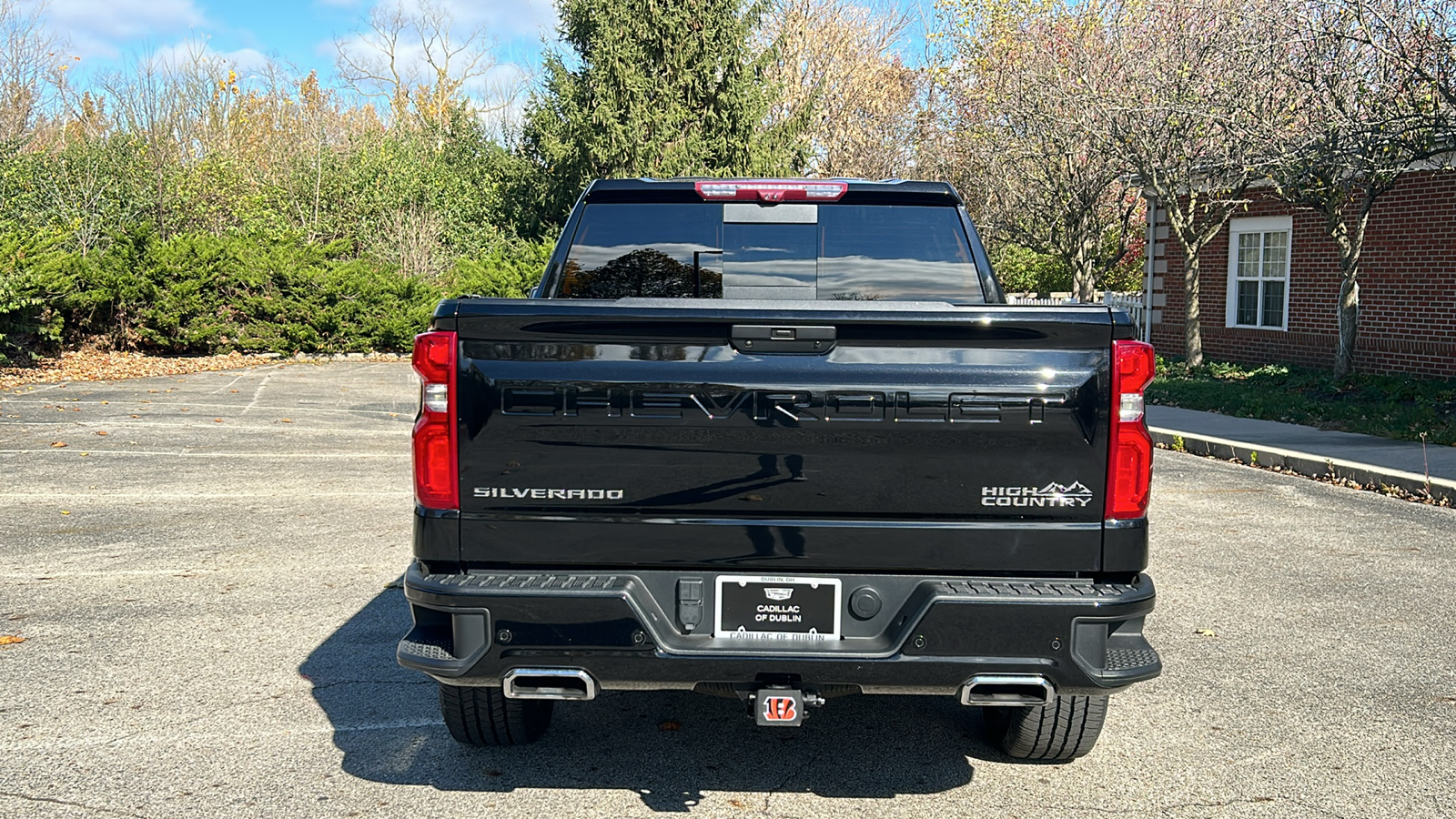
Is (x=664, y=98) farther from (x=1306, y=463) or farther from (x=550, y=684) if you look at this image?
(x=550, y=684)

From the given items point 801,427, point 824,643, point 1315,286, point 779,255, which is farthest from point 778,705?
point 1315,286

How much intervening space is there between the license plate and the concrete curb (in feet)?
23.5

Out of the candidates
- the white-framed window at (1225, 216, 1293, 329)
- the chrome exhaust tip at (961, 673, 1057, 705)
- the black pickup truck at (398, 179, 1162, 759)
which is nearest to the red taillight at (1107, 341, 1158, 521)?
the black pickup truck at (398, 179, 1162, 759)

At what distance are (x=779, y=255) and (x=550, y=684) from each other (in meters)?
1.92

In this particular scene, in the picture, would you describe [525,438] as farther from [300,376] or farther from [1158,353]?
[1158,353]

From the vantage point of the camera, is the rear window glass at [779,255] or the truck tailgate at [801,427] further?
the rear window glass at [779,255]

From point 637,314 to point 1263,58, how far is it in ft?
51.5

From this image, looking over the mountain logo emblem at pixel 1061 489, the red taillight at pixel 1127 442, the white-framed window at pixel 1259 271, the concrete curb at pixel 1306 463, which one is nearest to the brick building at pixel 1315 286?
the white-framed window at pixel 1259 271

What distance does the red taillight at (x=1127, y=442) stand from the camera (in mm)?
3322

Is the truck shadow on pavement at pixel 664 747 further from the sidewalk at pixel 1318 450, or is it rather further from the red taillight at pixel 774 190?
the sidewalk at pixel 1318 450

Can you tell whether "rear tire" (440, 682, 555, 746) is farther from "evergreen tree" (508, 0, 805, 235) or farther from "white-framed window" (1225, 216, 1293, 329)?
"evergreen tree" (508, 0, 805, 235)

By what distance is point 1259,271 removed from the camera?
20.9 m

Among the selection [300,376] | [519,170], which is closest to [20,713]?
[300,376]

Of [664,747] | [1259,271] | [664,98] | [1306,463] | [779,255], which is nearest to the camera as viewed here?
[664,747]
